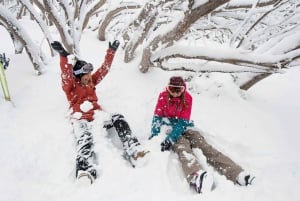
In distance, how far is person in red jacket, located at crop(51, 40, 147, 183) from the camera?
3.72 metres

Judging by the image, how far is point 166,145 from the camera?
3.98 m

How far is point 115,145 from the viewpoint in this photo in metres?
4.19

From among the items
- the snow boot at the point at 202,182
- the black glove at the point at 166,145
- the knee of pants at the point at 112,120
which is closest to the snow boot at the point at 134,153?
the black glove at the point at 166,145

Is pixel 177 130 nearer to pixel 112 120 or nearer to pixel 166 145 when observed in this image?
pixel 166 145

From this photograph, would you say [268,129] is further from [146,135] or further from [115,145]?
[115,145]

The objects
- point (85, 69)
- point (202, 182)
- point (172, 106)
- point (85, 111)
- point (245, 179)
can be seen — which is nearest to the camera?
point (202, 182)

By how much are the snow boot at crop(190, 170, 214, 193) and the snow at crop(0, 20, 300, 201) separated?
65 millimetres

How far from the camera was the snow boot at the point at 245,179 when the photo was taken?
11.1 ft

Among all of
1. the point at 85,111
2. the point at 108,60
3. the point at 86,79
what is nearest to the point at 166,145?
the point at 85,111

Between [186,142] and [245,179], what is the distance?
0.89 m

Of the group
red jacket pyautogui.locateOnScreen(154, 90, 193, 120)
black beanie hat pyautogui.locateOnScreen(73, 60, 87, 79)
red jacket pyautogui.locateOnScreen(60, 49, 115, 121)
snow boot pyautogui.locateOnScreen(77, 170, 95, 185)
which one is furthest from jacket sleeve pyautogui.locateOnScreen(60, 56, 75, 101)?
snow boot pyautogui.locateOnScreen(77, 170, 95, 185)

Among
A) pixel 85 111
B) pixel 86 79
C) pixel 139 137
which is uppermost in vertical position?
pixel 86 79

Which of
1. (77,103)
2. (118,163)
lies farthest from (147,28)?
(118,163)

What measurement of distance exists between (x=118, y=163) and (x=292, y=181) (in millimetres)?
1852
